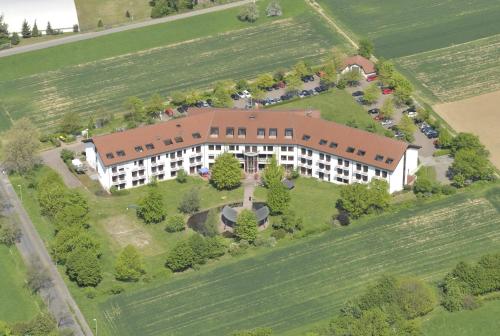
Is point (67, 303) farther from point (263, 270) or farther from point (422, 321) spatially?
point (422, 321)

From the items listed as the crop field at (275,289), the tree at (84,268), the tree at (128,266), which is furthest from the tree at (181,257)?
the tree at (84,268)

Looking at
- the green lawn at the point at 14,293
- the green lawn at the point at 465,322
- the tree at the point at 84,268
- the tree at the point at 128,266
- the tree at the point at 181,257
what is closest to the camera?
the green lawn at the point at 465,322

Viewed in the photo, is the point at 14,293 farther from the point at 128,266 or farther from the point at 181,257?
the point at 181,257

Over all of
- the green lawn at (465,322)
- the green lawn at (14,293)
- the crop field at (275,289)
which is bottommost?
the green lawn at (465,322)

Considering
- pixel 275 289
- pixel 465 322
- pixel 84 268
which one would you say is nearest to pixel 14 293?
pixel 84 268

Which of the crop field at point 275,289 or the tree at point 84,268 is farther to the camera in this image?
the tree at point 84,268

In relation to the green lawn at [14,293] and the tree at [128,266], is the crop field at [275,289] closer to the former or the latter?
the tree at [128,266]

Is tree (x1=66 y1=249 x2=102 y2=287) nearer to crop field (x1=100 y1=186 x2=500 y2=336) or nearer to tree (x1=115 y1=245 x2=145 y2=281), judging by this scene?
tree (x1=115 y1=245 x2=145 y2=281)
